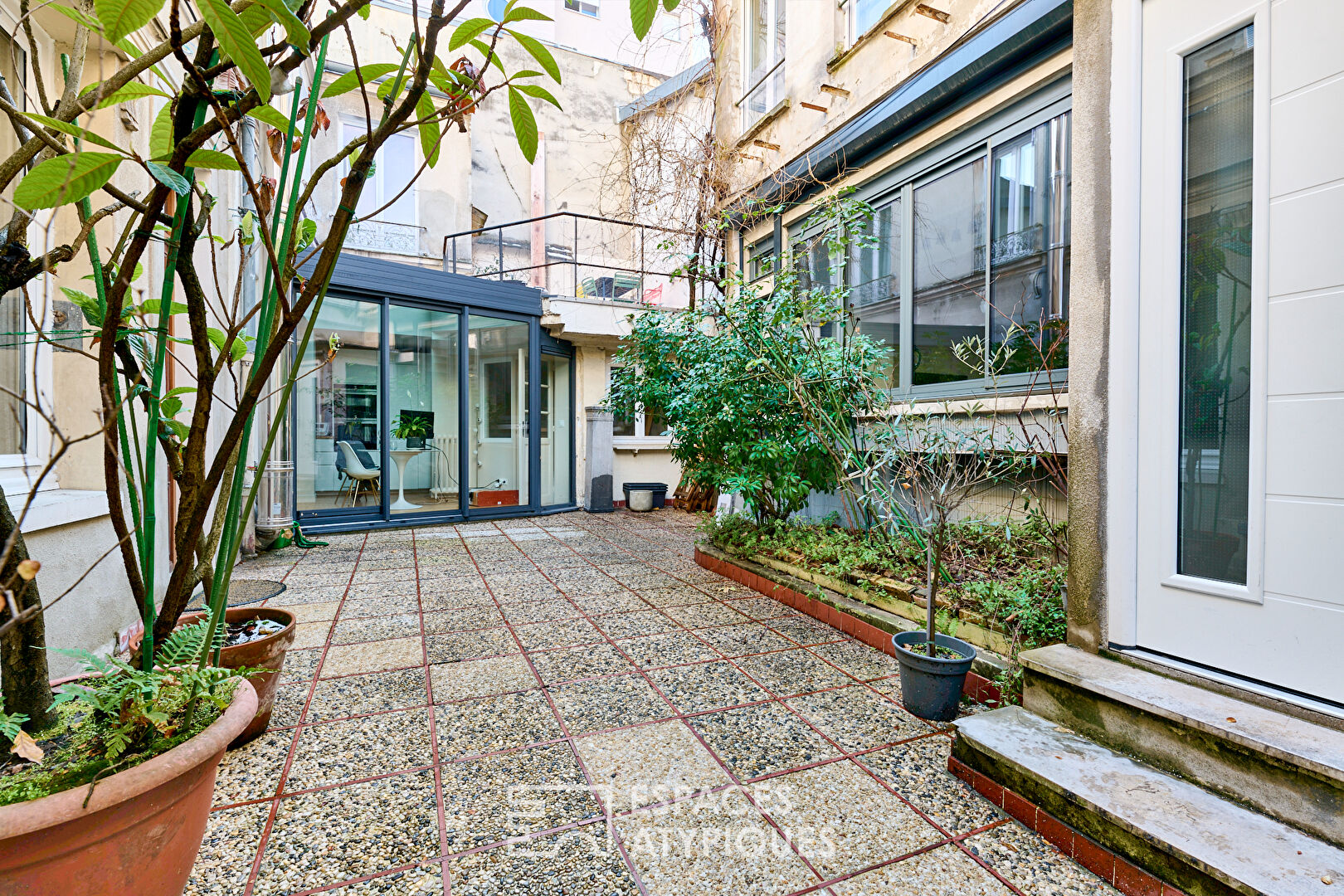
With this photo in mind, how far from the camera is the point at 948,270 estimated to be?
4164mm

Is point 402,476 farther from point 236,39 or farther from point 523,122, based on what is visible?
point 236,39

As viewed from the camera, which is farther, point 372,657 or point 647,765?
point 372,657

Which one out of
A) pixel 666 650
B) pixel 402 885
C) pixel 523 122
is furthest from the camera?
pixel 666 650

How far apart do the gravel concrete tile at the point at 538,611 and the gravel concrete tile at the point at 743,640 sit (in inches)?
31.1

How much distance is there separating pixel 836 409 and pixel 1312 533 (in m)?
2.39

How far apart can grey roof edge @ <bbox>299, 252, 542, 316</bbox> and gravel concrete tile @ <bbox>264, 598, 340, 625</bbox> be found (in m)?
3.48

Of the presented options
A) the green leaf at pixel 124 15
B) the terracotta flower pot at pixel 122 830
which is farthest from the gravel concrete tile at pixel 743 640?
the green leaf at pixel 124 15

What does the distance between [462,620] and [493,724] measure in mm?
1304

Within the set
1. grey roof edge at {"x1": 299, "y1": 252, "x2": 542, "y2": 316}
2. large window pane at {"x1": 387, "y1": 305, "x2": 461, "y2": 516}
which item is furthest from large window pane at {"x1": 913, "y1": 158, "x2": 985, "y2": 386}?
large window pane at {"x1": 387, "y1": 305, "x2": 461, "y2": 516}

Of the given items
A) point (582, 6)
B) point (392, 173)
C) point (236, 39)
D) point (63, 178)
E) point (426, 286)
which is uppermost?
point (582, 6)

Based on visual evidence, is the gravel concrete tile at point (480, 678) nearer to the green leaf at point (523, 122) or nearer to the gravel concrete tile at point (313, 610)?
the gravel concrete tile at point (313, 610)

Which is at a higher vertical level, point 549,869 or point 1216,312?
point 1216,312

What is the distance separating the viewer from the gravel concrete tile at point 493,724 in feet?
6.90

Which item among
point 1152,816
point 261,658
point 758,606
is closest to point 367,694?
point 261,658
